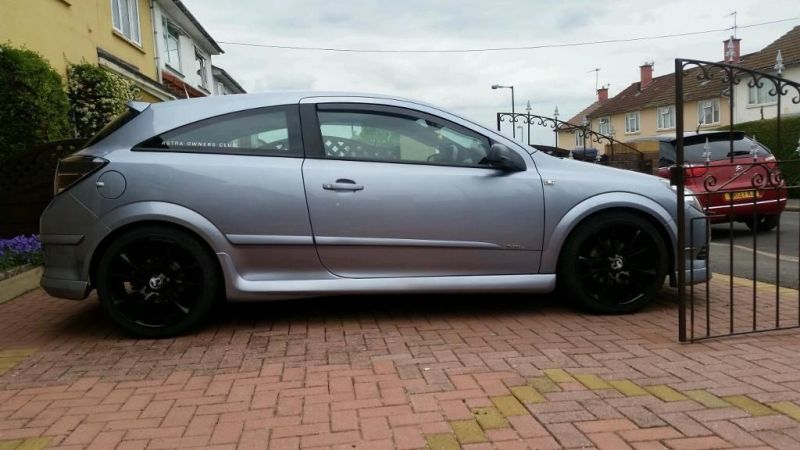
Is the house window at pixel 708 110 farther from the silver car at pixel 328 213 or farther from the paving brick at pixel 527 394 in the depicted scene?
the paving brick at pixel 527 394

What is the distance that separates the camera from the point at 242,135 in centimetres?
390

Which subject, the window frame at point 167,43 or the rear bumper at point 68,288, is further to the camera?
the window frame at point 167,43

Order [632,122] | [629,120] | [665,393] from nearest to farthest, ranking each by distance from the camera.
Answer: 1. [665,393]
2. [632,122]
3. [629,120]

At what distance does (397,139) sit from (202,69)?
69.2 ft

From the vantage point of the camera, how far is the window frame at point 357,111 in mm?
3918

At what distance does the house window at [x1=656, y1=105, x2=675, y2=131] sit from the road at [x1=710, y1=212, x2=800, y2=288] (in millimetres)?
31544

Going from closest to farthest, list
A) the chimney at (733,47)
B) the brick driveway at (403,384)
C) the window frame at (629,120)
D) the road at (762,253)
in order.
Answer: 1. the brick driveway at (403,384)
2. the road at (762,253)
3. the chimney at (733,47)
4. the window frame at (629,120)

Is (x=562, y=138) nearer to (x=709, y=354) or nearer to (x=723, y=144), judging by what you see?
(x=723, y=144)

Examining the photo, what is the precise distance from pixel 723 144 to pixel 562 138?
2230 inches

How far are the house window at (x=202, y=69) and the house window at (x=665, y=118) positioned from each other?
2964 centimetres

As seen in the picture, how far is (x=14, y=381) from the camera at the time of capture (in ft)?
10.4

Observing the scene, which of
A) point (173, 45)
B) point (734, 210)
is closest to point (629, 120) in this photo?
point (173, 45)

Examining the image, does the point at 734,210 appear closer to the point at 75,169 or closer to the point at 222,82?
the point at 75,169

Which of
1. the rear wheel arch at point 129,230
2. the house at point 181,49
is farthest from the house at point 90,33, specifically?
the rear wheel arch at point 129,230
